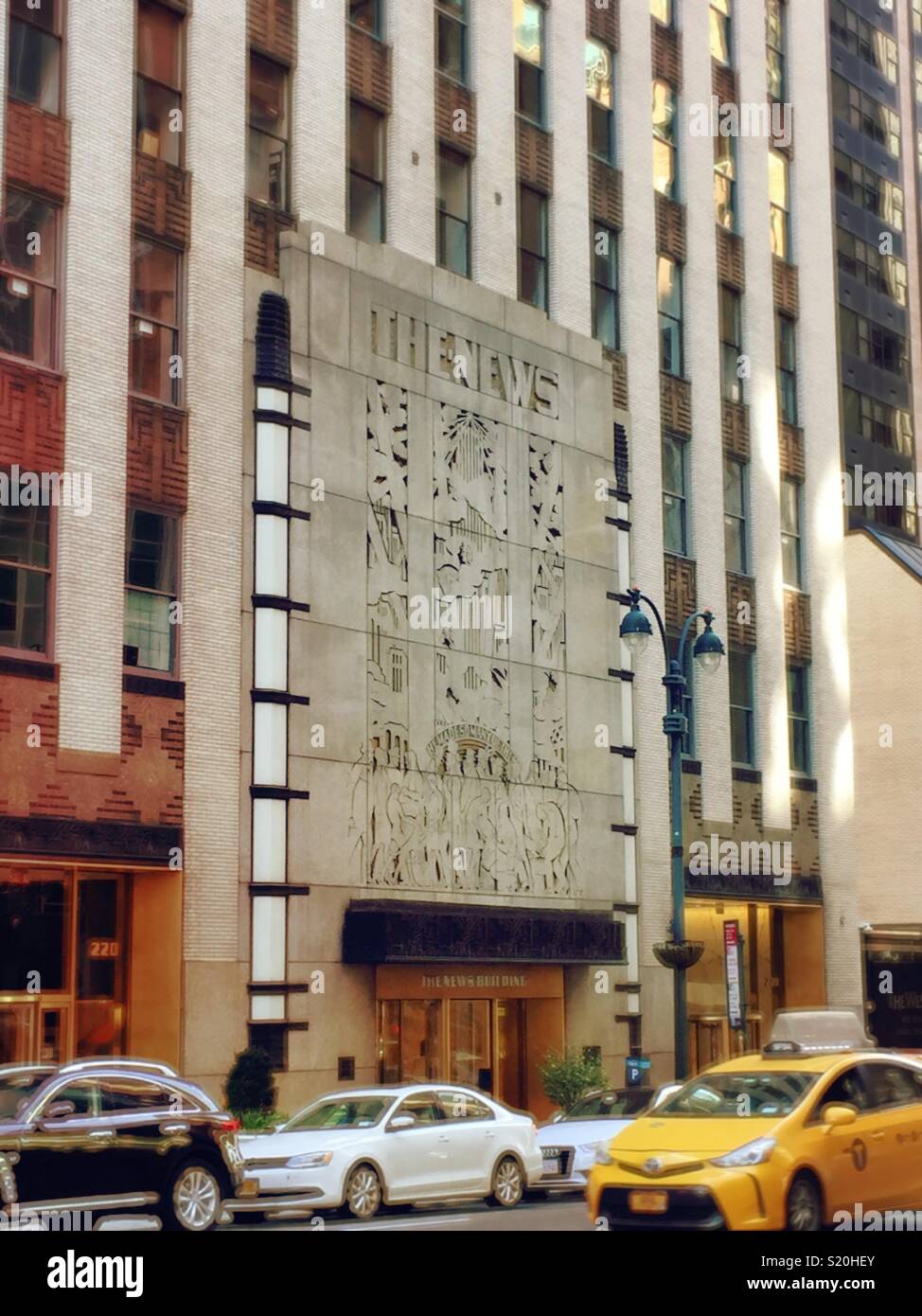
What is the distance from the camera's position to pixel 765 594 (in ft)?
142

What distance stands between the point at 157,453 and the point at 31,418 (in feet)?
7.98

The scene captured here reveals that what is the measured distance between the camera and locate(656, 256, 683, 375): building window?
4166 cm

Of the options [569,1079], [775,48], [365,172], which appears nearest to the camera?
[569,1079]

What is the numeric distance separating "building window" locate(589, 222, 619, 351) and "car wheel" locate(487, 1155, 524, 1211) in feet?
67.5

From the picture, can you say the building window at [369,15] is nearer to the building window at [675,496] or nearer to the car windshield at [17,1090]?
the building window at [675,496]

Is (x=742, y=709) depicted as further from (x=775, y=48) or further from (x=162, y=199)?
(x=162, y=199)

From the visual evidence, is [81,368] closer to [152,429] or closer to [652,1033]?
[152,429]

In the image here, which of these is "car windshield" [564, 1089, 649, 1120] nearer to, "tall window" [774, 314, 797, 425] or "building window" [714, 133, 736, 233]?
"tall window" [774, 314, 797, 425]

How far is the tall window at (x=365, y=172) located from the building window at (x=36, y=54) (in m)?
6.61

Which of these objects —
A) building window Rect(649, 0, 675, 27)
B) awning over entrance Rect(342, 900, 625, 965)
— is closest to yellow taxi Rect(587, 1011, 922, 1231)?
awning over entrance Rect(342, 900, 625, 965)

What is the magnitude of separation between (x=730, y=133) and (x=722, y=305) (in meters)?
4.44

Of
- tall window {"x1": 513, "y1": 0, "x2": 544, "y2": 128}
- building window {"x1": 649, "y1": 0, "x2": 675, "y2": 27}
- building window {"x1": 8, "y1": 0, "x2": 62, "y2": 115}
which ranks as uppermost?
building window {"x1": 649, "y1": 0, "x2": 675, "y2": 27}

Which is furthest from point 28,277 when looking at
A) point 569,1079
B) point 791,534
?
point 791,534

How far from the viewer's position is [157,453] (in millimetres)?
29328
